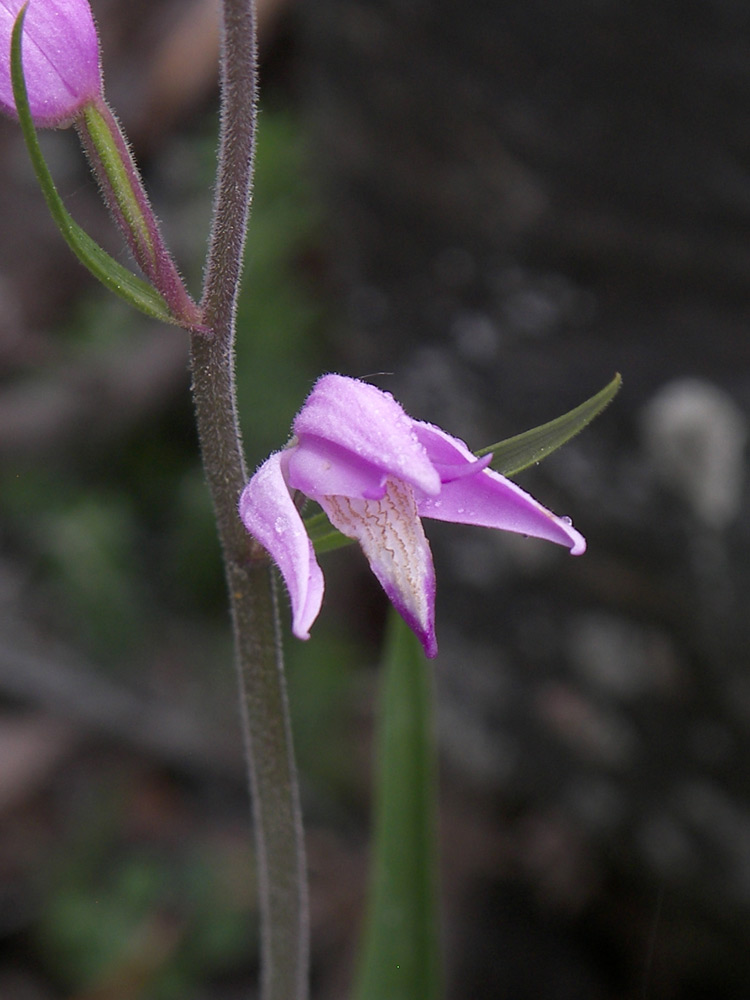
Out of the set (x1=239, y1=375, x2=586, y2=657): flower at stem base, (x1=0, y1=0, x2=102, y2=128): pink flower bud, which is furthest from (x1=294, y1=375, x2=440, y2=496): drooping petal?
(x1=0, y1=0, x2=102, y2=128): pink flower bud

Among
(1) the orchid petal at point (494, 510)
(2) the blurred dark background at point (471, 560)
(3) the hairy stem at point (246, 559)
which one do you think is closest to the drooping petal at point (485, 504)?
(1) the orchid petal at point (494, 510)

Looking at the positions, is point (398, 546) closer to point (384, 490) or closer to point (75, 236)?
point (384, 490)

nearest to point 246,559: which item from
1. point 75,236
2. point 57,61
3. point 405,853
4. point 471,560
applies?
point 75,236

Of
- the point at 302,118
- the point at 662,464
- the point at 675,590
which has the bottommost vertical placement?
the point at 675,590

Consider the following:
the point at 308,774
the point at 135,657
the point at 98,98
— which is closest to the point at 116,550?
the point at 135,657

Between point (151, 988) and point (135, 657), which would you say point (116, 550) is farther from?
point (151, 988)
